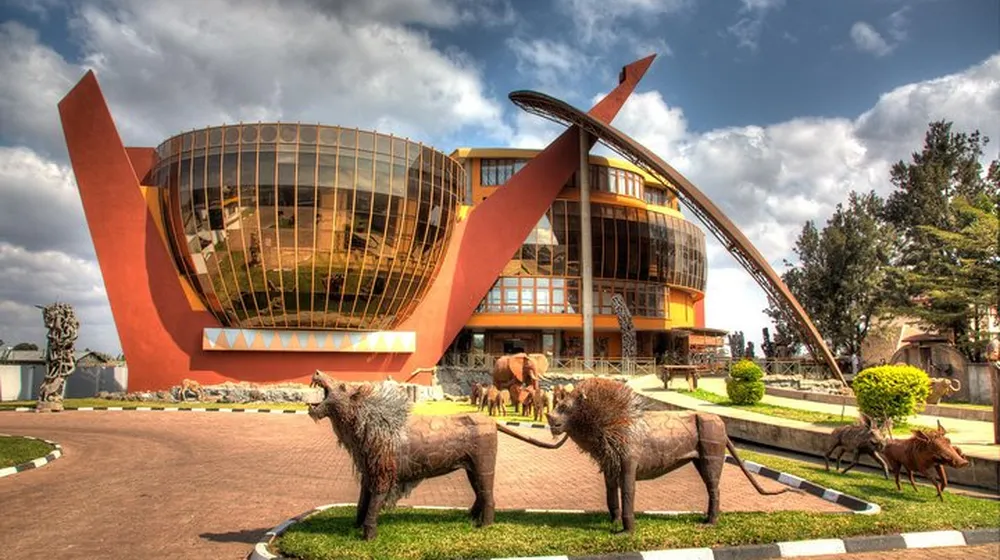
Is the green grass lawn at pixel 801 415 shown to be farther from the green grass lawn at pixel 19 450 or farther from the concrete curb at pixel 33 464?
the green grass lawn at pixel 19 450

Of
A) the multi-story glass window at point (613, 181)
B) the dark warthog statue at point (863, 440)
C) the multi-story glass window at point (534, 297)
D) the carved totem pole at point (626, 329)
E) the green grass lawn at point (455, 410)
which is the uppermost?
the multi-story glass window at point (613, 181)

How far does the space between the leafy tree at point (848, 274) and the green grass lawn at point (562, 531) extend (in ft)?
127

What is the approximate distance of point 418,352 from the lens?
36.7m

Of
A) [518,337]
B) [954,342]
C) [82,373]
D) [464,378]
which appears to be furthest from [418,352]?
[954,342]

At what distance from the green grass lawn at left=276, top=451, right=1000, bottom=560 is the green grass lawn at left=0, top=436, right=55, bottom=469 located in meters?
9.08

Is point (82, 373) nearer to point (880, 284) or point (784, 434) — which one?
point (784, 434)

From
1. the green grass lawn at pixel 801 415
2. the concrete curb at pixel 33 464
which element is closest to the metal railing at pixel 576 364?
the green grass lawn at pixel 801 415

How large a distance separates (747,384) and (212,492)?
63.0 ft

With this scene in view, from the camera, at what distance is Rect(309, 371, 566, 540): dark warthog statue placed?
Result: 289 inches

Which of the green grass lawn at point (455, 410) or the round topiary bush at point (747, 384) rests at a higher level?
the round topiary bush at point (747, 384)

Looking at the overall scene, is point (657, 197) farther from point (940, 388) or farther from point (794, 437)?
point (794, 437)

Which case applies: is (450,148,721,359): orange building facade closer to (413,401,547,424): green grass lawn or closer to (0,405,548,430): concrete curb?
(413,401,547,424): green grass lawn

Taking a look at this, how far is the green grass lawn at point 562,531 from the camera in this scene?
693cm

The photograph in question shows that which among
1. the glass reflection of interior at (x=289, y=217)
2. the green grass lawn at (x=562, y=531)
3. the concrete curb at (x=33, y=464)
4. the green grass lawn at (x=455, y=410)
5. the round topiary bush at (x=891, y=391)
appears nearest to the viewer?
the green grass lawn at (x=562, y=531)
